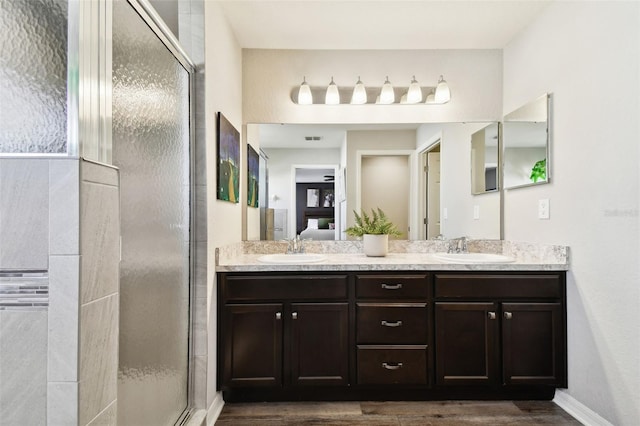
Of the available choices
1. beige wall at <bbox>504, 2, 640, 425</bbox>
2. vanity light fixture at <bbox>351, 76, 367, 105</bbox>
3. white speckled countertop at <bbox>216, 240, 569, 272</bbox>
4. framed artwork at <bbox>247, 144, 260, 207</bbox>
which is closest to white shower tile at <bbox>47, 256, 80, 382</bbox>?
white speckled countertop at <bbox>216, 240, 569, 272</bbox>

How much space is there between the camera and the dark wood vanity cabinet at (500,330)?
217 cm

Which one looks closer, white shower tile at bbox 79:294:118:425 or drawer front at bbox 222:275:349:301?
white shower tile at bbox 79:294:118:425

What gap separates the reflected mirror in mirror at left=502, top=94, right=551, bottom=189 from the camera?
2.31 m

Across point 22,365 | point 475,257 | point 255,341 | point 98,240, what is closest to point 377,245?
point 475,257

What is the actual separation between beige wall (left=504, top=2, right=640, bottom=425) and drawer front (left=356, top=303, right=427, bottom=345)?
0.86 m

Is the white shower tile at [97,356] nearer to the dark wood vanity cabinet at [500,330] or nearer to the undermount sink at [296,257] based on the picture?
the undermount sink at [296,257]

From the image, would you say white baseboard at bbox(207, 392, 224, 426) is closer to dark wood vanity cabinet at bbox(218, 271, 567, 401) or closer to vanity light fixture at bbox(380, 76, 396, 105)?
dark wood vanity cabinet at bbox(218, 271, 567, 401)

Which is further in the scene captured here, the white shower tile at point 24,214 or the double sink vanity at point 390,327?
the double sink vanity at point 390,327

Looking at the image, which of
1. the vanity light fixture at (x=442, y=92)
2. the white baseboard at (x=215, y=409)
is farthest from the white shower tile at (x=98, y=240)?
the vanity light fixture at (x=442, y=92)

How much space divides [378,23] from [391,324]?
1.94 metres

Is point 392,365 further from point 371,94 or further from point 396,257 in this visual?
point 371,94

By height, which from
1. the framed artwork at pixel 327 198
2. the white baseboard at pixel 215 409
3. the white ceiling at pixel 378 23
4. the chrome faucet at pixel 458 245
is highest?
the white ceiling at pixel 378 23

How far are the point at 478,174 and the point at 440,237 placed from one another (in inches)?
22.4

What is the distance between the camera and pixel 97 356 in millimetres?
1002
